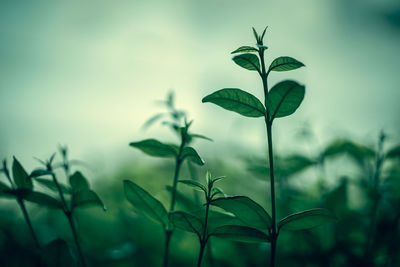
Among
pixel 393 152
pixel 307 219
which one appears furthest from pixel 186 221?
pixel 393 152

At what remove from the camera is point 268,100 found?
0.98 feet

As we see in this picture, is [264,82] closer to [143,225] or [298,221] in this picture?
[298,221]

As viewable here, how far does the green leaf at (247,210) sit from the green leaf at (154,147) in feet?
0.31

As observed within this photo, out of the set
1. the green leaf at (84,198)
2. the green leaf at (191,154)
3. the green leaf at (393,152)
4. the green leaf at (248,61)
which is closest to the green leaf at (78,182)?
the green leaf at (84,198)

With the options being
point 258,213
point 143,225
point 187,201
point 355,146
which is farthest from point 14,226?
point 355,146

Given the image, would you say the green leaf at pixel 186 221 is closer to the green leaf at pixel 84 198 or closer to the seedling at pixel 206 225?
the seedling at pixel 206 225

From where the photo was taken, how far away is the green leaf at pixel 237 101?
12.2 inches

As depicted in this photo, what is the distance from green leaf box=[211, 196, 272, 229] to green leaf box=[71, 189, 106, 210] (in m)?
0.16

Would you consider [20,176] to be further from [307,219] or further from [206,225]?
[307,219]

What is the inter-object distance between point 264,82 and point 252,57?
3 cm

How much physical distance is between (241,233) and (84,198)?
20 cm

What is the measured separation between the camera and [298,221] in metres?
0.31

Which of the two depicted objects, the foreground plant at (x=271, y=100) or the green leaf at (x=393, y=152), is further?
the green leaf at (x=393, y=152)

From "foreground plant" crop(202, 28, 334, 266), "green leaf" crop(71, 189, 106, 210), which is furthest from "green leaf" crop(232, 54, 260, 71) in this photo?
"green leaf" crop(71, 189, 106, 210)
